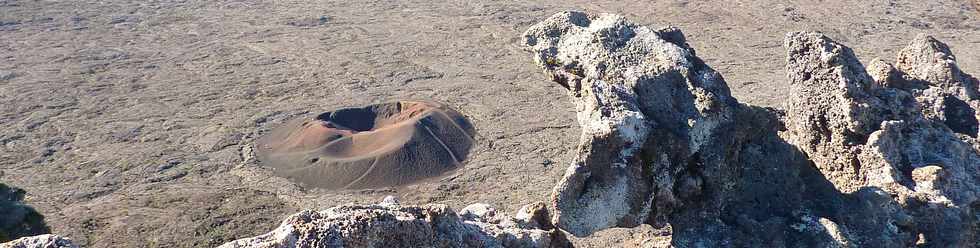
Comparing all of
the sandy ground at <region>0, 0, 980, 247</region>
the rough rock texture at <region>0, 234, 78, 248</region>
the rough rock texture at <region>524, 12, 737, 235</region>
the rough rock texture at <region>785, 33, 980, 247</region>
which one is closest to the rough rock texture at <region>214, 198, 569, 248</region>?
the rough rock texture at <region>524, 12, 737, 235</region>

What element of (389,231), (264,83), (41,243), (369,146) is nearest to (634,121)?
(389,231)

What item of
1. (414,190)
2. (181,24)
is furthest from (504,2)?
(414,190)

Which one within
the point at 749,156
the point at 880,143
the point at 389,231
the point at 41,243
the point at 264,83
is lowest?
the point at 264,83

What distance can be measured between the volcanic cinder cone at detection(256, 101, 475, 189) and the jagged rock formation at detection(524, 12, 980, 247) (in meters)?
6.75

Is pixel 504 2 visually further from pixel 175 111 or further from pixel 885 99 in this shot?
pixel 885 99

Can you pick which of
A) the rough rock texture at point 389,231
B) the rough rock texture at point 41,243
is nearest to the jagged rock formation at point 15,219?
the rough rock texture at point 41,243

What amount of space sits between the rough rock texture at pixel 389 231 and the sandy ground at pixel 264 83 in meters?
4.84

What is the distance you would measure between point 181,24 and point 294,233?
21.9 m

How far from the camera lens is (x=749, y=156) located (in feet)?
22.8

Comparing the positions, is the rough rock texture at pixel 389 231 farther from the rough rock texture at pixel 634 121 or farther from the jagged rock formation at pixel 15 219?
the jagged rock formation at pixel 15 219

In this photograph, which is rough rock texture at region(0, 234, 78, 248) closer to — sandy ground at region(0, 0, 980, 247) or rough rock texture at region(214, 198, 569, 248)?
rough rock texture at region(214, 198, 569, 248)

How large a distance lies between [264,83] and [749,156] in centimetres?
1437

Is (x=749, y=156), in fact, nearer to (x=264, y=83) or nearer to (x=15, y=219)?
(x=15, y=219)

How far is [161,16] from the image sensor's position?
83.3 ft
